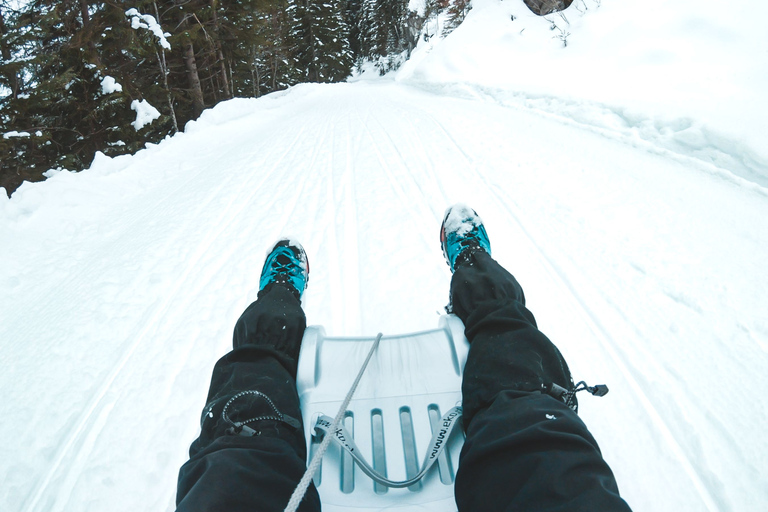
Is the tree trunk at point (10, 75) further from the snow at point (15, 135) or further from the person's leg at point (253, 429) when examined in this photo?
the person's leg at point (253, 429)

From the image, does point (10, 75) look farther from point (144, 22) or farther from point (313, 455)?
point (313, 455)

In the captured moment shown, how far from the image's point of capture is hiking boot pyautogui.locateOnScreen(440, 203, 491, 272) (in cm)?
220

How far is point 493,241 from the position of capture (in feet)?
9.14

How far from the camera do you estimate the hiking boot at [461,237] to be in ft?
7.22

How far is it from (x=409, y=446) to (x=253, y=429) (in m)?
0.58

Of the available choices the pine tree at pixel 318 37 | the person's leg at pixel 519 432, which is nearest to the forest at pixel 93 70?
the person's leg at pixel 519 432

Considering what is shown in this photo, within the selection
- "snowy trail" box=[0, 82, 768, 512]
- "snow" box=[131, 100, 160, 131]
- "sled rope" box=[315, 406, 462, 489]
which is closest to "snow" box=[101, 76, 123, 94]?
"snow" box=[131, 100, 160, 131]

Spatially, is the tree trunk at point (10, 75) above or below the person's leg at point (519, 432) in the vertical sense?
above

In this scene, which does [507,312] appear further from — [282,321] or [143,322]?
[143,322]

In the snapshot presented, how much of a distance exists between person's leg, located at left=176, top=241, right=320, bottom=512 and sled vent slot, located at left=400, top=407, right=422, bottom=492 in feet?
1.13

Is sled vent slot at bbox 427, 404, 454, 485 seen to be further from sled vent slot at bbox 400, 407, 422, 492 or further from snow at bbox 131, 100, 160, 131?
snow at bbox 131, 100, 160, 131

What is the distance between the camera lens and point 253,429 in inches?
48.0

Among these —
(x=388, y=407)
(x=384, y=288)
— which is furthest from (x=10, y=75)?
(x=388, y=407)

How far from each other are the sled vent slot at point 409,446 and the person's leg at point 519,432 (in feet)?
0.74
